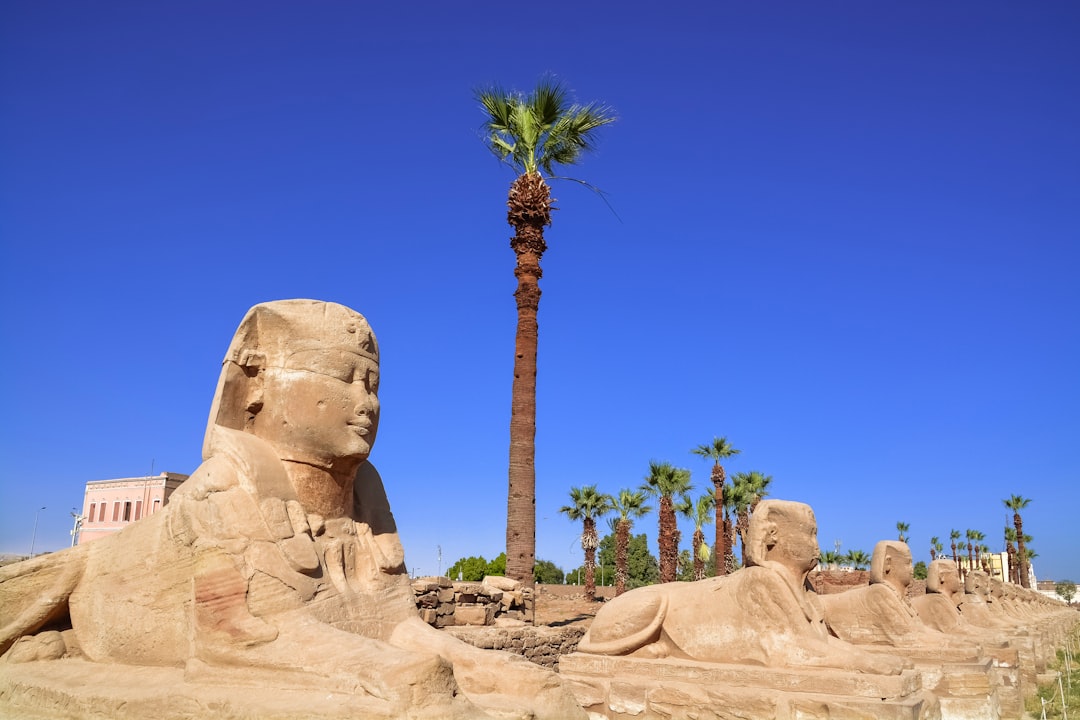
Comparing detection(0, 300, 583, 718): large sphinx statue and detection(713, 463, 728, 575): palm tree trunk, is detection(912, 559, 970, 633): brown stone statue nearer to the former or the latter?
detection(0, 300, 583, 718): large sphinx statue

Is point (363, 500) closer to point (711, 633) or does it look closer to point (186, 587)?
point (186, 587)

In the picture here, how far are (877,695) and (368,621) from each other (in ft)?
10.2

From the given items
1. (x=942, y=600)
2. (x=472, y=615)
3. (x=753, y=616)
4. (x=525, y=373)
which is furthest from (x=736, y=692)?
(x=525, y=373)

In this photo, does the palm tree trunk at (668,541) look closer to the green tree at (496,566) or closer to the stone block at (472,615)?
the green tree at (496,566)

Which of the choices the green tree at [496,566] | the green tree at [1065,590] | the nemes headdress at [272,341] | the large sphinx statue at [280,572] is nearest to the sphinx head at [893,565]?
the large sphinx statue at [280,572]

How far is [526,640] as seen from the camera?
11.7m

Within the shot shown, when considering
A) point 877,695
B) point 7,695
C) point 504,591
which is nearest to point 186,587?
point 7,695

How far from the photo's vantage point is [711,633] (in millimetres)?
5777

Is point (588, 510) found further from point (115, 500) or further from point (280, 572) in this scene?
point (280, 572)

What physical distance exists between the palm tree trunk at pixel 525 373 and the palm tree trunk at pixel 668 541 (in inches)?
485

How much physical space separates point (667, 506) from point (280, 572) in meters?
24.3

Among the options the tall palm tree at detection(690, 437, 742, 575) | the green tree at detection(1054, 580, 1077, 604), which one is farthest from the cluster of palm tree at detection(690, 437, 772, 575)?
the green tree at detection(1054, 580, 1077, 604)

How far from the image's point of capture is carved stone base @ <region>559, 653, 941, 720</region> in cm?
494

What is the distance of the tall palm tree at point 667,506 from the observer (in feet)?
83.3
